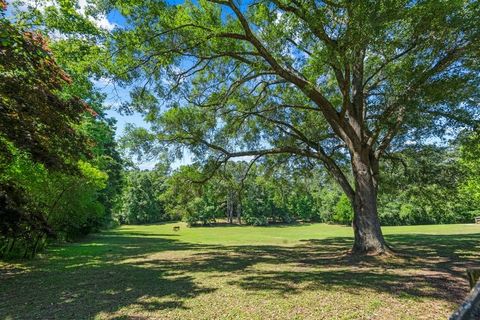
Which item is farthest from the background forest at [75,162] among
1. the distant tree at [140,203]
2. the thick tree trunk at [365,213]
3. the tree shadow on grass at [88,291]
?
the distant tree at [140,203]

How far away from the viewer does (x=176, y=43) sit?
9.42 metres

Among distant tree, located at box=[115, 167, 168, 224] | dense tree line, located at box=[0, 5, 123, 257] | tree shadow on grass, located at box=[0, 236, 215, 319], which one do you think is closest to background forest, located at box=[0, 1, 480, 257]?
dense tree line, located at box=[0, 5, 123, 257]

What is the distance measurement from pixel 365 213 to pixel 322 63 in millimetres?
6062

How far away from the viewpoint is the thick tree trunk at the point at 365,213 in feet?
36.9

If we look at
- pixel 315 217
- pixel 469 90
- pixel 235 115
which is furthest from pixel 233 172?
pixel 315 217

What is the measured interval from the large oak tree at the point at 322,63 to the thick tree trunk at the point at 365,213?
0.12ft

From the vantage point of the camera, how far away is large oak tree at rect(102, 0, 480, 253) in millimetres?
7960

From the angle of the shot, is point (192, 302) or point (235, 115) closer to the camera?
point (192, 302)

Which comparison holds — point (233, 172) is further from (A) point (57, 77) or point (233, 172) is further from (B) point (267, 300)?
(B) point (267, 300)

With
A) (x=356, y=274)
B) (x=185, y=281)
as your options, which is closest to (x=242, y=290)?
(x=185, y=281)

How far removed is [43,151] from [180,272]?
5.22m

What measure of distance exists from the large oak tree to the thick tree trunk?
4 centimetres

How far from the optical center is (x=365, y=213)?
11484 mm

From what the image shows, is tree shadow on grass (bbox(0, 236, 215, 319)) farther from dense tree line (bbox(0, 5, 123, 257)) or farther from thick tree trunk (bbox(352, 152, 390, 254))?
thick tree trunk (bbox(352, 152, 390, 254))
